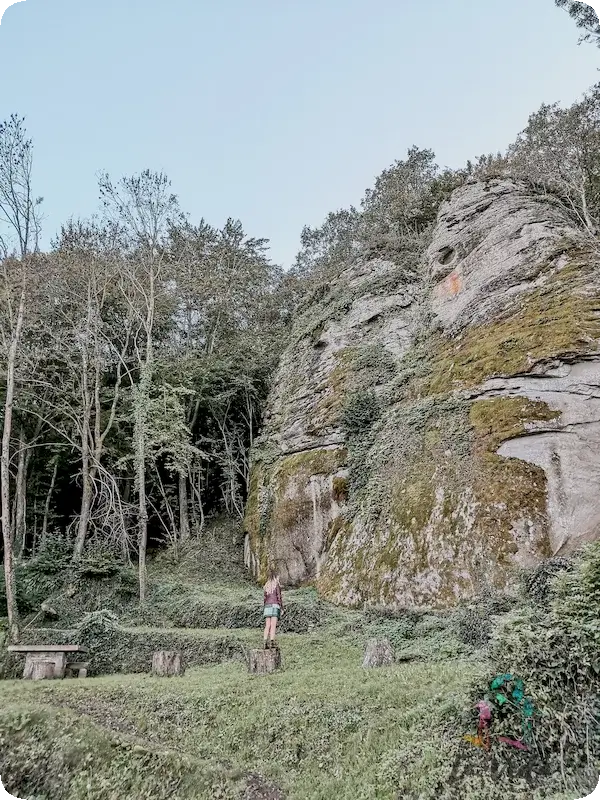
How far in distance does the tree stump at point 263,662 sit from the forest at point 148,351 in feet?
25.7

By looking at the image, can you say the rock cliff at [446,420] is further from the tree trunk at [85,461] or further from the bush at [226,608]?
the tree trunk at [85,461]

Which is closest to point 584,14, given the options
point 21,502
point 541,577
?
point 541,577

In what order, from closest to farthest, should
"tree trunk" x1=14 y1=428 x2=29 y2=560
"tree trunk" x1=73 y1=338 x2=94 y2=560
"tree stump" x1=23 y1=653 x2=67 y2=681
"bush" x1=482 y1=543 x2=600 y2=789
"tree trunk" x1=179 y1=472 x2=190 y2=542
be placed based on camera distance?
"bush" x1=482 y1=543 x2=600 y2=789 → "tree stump" x1=23 y1=653 x2=67 y2=681 → "tree trunk" x1=73 y1=338 x2=94 y2=560 → "tree trunk" x1=14 y1=428 x2=29 y2=560 → "tree trunk" x1=179 y1=472 x2=190 y2=542

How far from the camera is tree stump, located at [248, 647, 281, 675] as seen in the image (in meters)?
Answer: 7.52

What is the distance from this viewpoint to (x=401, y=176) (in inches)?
1091

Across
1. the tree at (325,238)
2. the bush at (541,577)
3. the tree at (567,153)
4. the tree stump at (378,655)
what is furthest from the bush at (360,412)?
the tree at (325,238)

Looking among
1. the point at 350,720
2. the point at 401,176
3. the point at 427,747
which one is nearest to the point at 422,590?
the point at 350,720

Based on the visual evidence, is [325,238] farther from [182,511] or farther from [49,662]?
[49,662]

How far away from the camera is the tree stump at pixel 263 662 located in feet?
24.7

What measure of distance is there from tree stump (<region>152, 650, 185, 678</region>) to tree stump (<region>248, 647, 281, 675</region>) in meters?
1.74

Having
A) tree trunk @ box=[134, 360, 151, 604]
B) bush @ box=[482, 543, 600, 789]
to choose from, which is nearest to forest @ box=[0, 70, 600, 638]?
tree trunk @ box=[134, 360, 151, 604]

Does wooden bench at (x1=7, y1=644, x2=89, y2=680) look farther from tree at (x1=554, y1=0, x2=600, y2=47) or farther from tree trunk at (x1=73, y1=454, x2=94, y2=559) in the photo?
tree at (x1=554, y1=0, x2=600, y2=47)

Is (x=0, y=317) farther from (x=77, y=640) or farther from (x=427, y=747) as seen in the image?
(x=427, y=747)

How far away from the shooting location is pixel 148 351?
1739 cm
